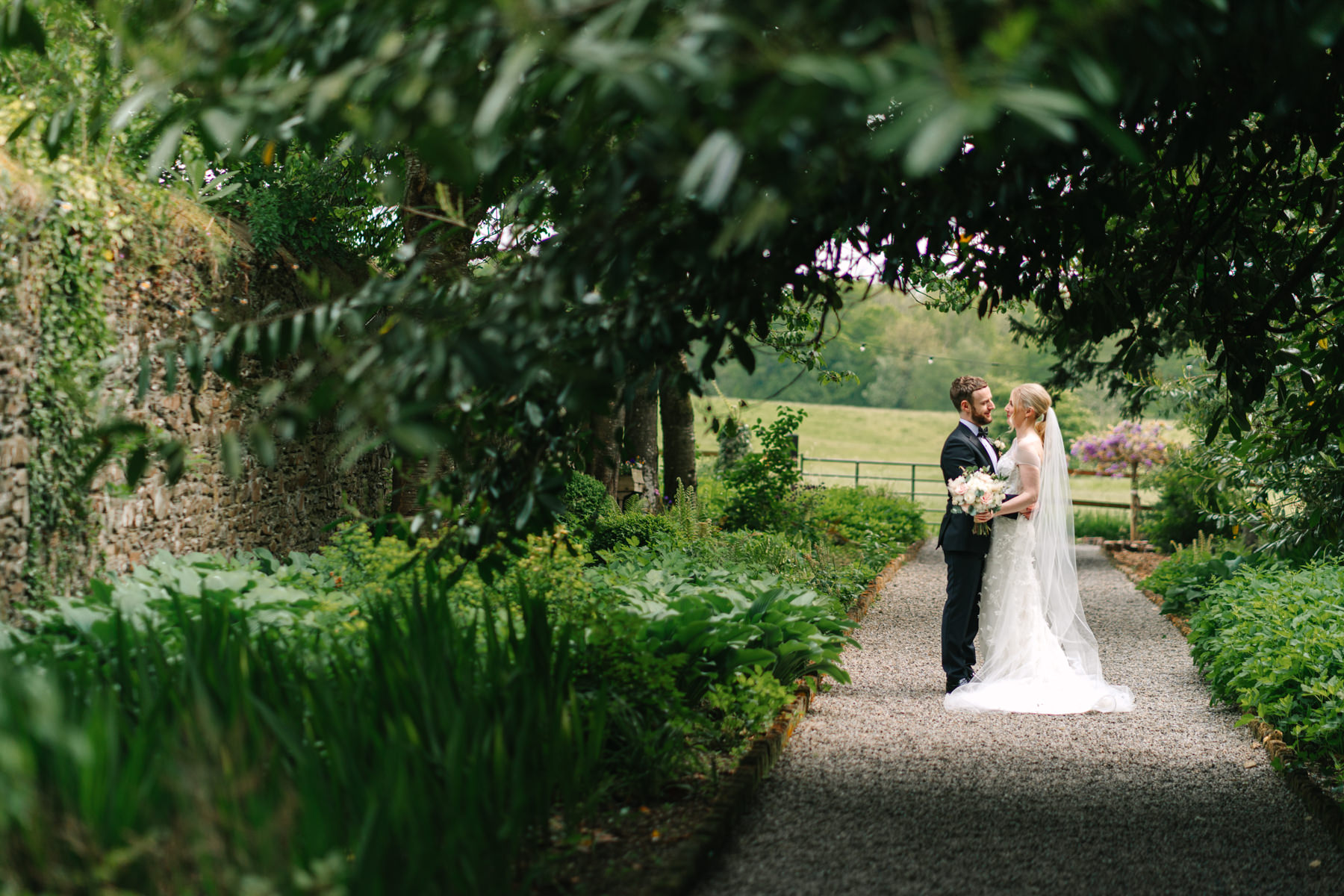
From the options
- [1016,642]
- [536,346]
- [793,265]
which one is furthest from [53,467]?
[1016,642]

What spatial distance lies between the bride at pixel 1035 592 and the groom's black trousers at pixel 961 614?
0.31ft

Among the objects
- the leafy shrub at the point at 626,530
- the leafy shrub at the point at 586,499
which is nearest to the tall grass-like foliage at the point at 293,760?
the leafy shrub at the point at 626,530

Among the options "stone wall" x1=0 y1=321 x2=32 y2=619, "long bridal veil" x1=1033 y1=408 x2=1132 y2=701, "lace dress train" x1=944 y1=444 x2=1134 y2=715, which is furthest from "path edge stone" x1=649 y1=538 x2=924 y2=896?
"stone wall" x1=0 y1=321 x2=32 y2=619

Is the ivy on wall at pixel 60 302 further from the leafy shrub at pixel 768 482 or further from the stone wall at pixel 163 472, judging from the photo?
the leafy shrub at pixel 768 482

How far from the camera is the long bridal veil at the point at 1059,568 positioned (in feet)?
20.0

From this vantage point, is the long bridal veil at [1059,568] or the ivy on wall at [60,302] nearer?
the ivy on wall at [60,302]

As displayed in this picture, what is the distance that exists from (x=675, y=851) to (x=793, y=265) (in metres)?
1.92

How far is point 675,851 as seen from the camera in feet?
10.6

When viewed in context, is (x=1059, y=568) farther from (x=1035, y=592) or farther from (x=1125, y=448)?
(x=1125, y=448)

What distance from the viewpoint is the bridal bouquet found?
584cm

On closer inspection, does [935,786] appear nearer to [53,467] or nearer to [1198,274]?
[1198,274]

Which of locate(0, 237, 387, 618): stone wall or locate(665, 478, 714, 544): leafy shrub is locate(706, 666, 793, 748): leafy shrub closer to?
locate(0, 237, 387, 618): stone wall

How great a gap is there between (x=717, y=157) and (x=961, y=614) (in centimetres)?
505

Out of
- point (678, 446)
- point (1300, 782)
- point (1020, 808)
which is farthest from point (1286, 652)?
point (678, 446)
